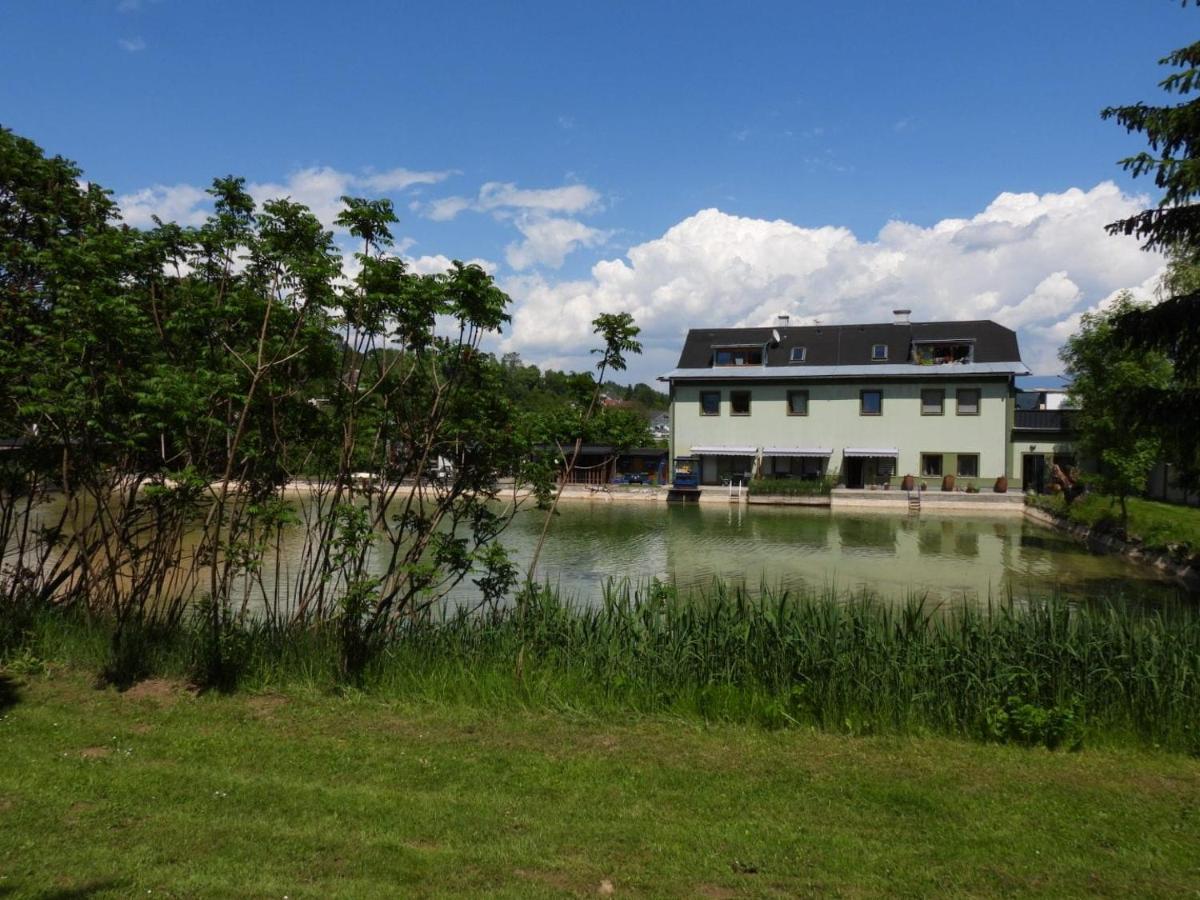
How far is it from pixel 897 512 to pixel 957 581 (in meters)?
16.9

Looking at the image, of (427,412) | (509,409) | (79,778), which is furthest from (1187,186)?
(79,778)

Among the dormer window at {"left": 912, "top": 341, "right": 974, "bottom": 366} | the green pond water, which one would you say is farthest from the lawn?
the dormer window at {"left": 912, "top": 341, "right": 974, "bottom": 366}

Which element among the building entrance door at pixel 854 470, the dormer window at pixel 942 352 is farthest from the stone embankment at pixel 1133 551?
the dormer window at pixel 942 352

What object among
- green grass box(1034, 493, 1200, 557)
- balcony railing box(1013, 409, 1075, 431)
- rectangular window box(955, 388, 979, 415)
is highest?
rectangular window box(955, 388, 979, 415)

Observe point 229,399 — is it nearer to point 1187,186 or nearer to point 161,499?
point 161,499

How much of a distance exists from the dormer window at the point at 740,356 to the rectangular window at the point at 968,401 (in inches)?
364

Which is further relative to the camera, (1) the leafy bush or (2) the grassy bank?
(1) the leafy bush

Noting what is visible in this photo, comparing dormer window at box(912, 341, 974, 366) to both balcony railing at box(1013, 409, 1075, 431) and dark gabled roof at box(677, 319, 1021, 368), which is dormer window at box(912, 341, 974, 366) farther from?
balcony railing at box(1013, 409, 1075, 431)

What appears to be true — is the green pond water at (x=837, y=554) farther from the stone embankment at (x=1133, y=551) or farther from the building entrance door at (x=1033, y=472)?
the building entrance door at (x=1033, y=472)

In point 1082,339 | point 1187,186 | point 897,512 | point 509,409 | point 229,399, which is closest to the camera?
point 229,399

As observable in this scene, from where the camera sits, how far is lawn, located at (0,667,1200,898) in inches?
150

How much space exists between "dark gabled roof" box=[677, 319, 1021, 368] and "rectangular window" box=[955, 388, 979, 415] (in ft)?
7.29

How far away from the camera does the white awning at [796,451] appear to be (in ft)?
129

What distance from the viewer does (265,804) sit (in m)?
4.54
